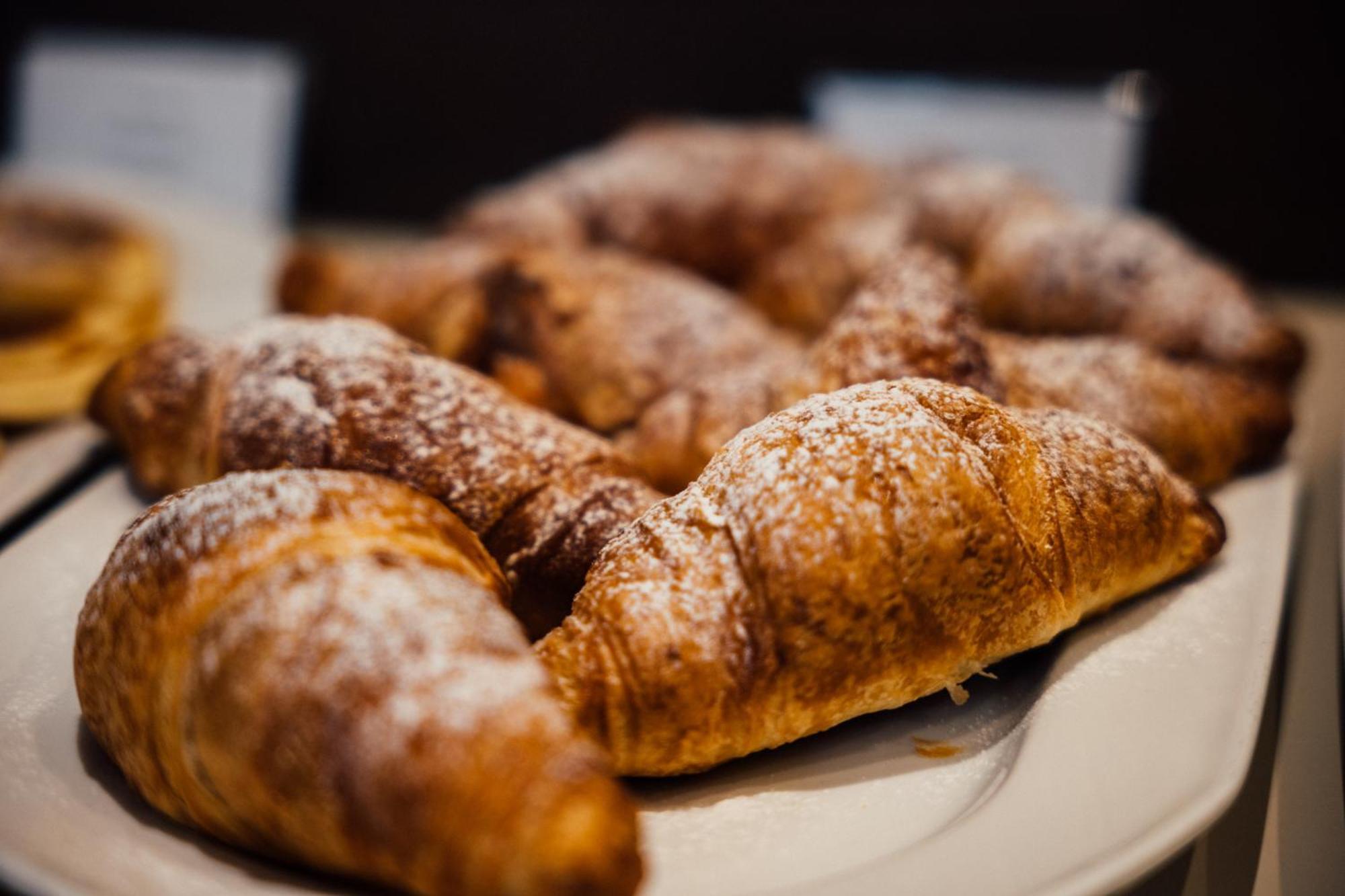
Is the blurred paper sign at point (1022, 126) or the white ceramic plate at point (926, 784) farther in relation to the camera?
the blurred paper sign at point (1022, 126)

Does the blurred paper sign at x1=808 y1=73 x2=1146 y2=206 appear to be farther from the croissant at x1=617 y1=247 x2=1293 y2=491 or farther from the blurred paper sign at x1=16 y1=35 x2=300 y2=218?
the blurred paper sign at x1=16 y1=35 x2=300 y2=218

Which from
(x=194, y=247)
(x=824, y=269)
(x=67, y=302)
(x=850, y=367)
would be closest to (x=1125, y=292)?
(x=824, y=269)

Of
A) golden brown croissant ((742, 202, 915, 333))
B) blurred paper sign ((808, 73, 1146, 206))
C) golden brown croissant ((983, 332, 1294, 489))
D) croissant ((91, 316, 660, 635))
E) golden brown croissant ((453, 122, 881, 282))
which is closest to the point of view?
croissant ((91, 316, 660, 635))

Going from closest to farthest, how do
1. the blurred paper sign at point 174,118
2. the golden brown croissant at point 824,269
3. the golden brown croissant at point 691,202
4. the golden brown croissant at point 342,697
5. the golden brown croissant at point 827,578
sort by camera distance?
the golden brown croissant at point 342,697 < the golden brown croissant at point 827,578 < the golden brown croissant at point 824,269 < the golden brown croissant at point 691,202 < the blurred paper sign at point 174,118

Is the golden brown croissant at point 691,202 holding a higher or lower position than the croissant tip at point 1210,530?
higher

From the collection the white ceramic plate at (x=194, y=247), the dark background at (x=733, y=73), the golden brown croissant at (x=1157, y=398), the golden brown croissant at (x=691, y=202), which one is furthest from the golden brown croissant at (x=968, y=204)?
the white ceramic plate at (x=194, y=247)

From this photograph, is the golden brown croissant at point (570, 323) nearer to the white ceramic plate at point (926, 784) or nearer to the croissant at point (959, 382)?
the croissant at point (959, 382)

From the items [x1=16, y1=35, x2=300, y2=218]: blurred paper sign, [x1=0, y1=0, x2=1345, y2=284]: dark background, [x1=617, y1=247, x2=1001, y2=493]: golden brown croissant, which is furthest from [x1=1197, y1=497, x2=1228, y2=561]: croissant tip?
[x1=16, y1=35, x2=300, y2=218]: blurred paper sign
